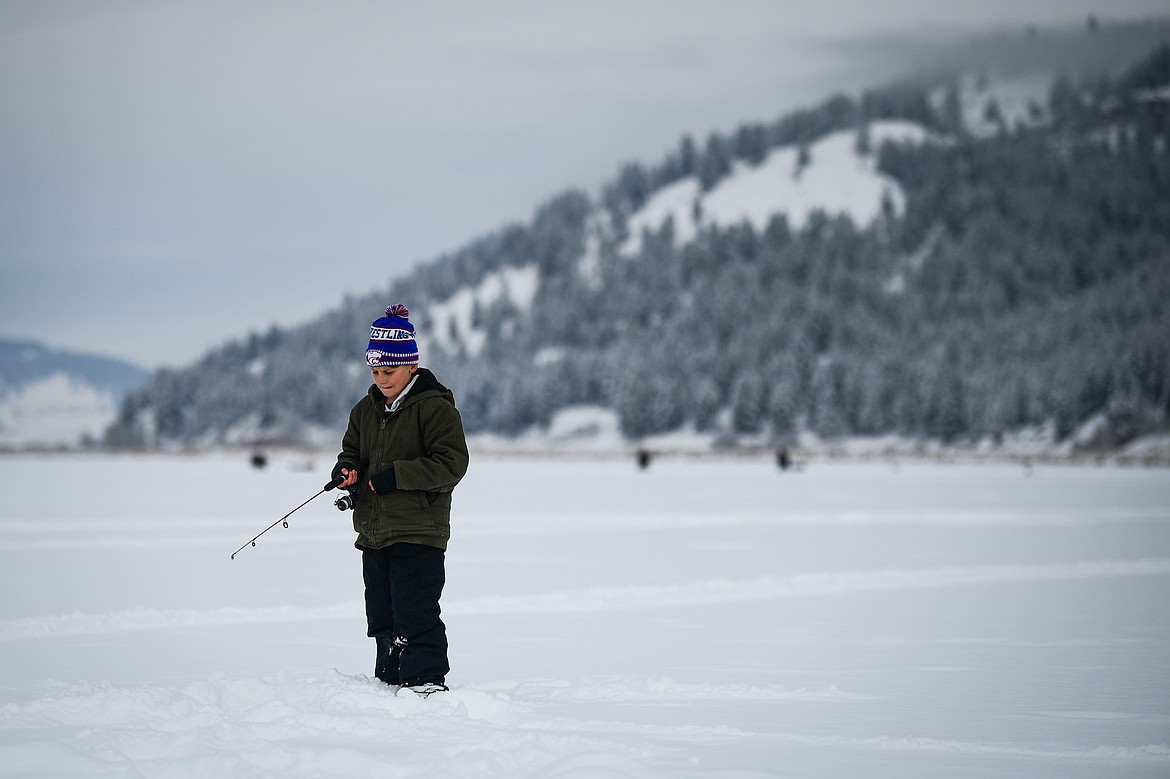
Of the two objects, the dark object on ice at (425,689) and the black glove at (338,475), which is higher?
the black glove at (338,475)

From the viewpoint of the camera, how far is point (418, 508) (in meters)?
6.76

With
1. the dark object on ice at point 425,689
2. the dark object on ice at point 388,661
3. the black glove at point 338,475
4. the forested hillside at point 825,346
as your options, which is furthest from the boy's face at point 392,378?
the forested hillside at point 825,346

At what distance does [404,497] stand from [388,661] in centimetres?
101

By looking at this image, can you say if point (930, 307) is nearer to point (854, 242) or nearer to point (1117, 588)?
point (854, 242)

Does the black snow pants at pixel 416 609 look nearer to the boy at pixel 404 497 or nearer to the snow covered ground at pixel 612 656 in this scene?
the boy at pixel 404 497

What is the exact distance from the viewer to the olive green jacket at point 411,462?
6.68 m

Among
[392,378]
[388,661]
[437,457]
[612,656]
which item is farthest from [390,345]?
[612,656]

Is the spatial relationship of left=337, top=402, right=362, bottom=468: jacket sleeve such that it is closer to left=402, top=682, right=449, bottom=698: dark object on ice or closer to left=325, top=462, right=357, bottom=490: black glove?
left=325, top=462, right=357, bottom=490: black glove

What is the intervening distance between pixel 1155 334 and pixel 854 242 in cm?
8334

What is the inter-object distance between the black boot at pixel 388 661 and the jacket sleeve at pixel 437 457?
0.98 metres

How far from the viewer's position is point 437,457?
6730 millimetres

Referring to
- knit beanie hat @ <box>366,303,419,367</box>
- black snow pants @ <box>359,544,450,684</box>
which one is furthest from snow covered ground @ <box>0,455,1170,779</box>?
knit beanie hat @ <box>366,303,419,367</box>

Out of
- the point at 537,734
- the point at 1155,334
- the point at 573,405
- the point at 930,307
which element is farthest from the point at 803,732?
the point at 930,307

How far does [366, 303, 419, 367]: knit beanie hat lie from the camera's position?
22.7 ft
